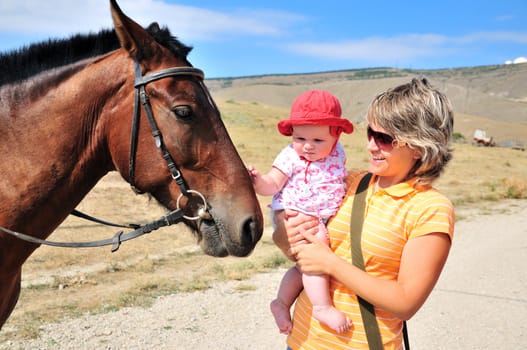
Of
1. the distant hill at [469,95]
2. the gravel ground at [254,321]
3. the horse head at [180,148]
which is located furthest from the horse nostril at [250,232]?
the distant hill at [469,95]

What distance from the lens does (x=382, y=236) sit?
1.97 metres

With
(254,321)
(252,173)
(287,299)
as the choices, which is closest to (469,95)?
(254,321)

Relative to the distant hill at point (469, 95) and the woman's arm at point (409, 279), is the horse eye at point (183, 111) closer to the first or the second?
the woman's arm at point (409, 279)

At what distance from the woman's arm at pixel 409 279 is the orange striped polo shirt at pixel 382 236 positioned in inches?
2.2

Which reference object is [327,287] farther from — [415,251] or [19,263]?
[19,263]

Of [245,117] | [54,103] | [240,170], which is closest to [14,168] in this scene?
[54,103]

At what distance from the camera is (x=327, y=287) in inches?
82.6

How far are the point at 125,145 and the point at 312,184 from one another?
3.35ft

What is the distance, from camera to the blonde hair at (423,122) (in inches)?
75.6

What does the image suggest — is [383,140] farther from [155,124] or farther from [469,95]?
[469,95]

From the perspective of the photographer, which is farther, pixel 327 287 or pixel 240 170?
pixel 240 170

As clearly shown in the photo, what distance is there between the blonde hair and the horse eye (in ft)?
3.21

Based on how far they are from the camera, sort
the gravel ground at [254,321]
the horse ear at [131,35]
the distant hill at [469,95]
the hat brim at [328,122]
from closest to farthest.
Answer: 1. the hat brim at [328,122]
2. the horse ear at [131,35]
3. the gravel ground at [254,321]
4. the distant hill at [469,95]

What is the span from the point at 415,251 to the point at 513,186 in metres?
16.7
